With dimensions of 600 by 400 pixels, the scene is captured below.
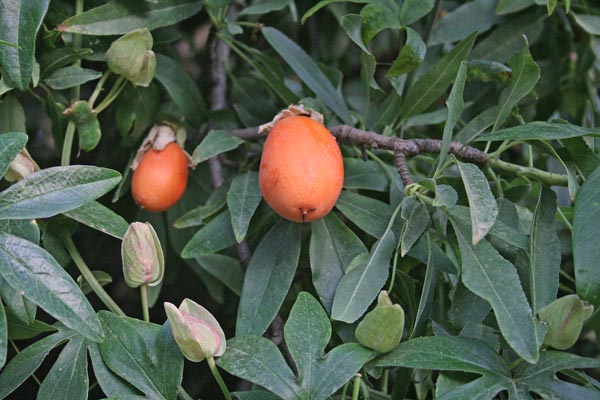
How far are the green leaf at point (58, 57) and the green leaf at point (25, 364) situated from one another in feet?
0.92

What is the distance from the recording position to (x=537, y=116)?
3.51ft

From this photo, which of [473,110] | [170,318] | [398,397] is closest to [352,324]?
[398,397]

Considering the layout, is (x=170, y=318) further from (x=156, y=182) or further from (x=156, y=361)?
(x=156, y=182)

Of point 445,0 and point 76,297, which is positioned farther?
point 445,0

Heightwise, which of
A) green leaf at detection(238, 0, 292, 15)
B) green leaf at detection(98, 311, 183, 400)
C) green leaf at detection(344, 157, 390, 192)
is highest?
green leaf at detection(238, 0, 292, 15)

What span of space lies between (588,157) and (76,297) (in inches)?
18.1

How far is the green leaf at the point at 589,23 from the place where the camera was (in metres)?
0.94

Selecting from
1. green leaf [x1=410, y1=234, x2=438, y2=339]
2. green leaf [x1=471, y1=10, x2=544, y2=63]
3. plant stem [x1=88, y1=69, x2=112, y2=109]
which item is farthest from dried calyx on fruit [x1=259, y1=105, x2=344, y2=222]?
green leaf [x1=471, y1=10, x2=544, y2=63]

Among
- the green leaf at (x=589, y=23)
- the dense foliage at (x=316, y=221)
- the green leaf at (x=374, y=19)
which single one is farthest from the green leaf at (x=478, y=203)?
the green leaf at (x=589, y=23)

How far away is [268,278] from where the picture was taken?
73 centimetres

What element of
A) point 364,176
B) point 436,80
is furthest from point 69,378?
point 436,80

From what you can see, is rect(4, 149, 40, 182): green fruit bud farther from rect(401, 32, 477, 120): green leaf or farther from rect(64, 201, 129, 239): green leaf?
rect(401, 32, 477, 120): green leaf

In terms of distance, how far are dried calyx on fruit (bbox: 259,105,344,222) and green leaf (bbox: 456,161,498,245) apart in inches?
4.7

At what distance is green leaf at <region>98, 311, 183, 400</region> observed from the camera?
Result: 61 cm
